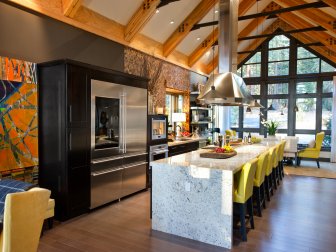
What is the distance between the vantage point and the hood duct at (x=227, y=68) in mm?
4465

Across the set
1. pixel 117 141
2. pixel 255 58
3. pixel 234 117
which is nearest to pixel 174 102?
pixel 234 117

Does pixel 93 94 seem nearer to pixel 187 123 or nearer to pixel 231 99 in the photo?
pixel 231 99

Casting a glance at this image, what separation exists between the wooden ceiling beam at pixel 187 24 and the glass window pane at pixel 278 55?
496 cm

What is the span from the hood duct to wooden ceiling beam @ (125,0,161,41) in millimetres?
1576

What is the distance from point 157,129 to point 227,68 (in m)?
2.10

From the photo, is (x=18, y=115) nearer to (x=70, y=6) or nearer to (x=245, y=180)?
(x=70, y=6)

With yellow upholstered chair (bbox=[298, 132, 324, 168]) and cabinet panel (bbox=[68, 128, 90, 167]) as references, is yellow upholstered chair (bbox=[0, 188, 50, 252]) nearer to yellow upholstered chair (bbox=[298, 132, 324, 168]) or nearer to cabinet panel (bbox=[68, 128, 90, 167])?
cabinet panel (bbox=[68, 128, 90, 167])

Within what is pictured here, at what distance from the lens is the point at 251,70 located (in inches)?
451

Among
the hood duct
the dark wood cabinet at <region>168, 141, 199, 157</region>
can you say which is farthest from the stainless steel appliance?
the hood duct

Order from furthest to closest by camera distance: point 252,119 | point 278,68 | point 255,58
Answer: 1. point 252,119
2. point 255,58
3. point 278,68

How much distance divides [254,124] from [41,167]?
9.29 m

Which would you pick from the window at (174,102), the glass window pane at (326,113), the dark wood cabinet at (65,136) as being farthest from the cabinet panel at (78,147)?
the glass window pane at (326,113)

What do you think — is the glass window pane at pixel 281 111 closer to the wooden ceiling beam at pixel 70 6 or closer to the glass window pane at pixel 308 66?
the glass window pane at pixel 308 66

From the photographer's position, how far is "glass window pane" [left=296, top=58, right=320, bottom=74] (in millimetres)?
10094
